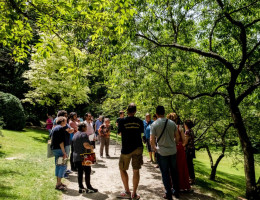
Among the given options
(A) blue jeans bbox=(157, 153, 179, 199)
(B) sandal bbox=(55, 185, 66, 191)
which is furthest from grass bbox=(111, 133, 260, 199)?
(B) sandal bbox=(55, 185, 66, 191)

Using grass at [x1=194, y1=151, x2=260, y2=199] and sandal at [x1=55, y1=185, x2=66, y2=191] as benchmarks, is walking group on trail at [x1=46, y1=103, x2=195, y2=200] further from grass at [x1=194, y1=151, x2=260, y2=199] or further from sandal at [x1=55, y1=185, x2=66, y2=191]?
grass at [x1=194, y1=151, x2=260, y2=199]

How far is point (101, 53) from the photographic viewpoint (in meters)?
7.80

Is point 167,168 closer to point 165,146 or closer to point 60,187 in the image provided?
point 165,146

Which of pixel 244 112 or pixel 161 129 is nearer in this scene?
pixel 161 129

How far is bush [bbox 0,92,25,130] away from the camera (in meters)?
16.7

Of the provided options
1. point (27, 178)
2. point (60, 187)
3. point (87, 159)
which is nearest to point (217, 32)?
point (87, 159)

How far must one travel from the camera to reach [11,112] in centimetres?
1689

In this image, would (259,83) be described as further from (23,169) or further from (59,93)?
(59,93)

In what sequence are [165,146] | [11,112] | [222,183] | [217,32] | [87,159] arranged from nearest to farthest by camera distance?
[165,146] < [87,159] < [217,32] < [222,183] < [11,112]

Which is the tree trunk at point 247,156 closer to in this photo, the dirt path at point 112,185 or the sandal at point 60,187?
the dirt path at point 112,185

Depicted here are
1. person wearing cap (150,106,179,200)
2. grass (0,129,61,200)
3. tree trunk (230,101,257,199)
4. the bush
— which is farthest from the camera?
the bush

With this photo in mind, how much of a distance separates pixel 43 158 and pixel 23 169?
2.26 m

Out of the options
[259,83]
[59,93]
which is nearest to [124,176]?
[259,83]

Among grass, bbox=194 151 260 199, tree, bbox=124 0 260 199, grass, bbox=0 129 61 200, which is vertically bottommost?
grass, bbox=194 151 260 199
